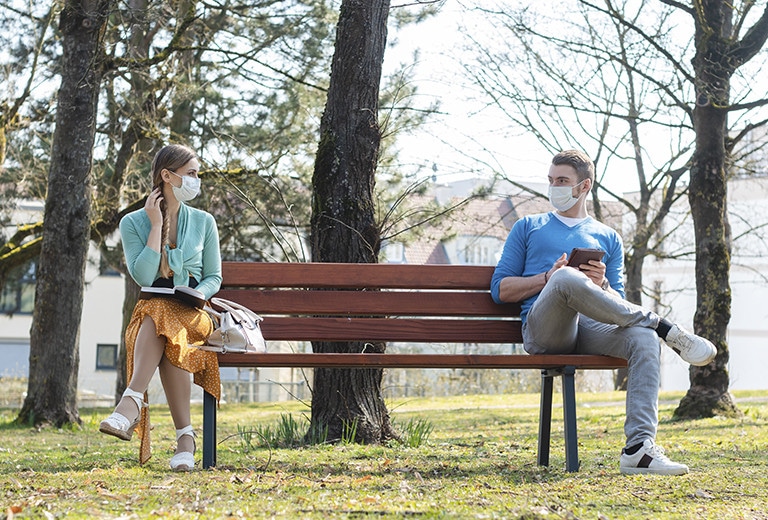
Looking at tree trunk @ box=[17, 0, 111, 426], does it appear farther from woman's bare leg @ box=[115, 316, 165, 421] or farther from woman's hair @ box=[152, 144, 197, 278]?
woman's bare leg @ box=[115, 316, 165, 421]

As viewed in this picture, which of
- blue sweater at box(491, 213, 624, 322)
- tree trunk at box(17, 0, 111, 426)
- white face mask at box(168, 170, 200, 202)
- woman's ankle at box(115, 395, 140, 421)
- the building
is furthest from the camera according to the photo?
the building

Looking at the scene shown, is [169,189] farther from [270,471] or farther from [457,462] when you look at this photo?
[457,462]

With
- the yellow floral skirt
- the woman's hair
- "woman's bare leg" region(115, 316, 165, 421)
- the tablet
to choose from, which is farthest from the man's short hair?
"woman's bare leg" region(115, 316, 165, 421)

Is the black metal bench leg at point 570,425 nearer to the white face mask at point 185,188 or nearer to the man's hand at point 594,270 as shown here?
the man's hand at point 594,270

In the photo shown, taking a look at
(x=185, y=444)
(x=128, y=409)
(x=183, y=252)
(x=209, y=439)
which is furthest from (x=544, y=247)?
(x=128, y=409)

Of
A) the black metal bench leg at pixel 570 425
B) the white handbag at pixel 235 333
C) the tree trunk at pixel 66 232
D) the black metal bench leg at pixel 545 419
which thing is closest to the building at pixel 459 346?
the tree trunk at pixel 66 232

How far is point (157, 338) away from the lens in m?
4.64

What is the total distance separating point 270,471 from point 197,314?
85 centimetres

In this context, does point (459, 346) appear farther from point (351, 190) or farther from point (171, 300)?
point (171, 300)

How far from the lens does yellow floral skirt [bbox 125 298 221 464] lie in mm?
4629

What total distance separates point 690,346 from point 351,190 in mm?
2528

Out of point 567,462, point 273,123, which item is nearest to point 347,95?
point 567,462

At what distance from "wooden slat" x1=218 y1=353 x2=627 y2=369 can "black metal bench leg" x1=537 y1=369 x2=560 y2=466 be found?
1.03ft

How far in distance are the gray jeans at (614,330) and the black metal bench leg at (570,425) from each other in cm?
23
